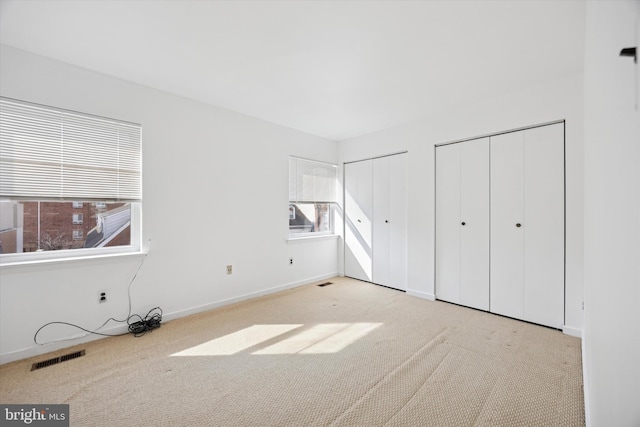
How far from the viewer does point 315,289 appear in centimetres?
430

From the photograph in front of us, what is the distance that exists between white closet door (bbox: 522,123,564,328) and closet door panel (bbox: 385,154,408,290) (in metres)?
1.49

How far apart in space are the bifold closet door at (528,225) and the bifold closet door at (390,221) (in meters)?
1.21

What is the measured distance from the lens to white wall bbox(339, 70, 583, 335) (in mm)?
2682

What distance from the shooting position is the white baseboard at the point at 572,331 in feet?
8.77

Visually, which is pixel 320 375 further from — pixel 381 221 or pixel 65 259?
pixel 381 221

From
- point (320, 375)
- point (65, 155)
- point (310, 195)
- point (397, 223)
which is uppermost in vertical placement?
point (65, 155)

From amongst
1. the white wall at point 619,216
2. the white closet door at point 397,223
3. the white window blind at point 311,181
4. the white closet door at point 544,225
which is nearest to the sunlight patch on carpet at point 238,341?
the white closet door at point 397,223

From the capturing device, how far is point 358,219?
191 inches

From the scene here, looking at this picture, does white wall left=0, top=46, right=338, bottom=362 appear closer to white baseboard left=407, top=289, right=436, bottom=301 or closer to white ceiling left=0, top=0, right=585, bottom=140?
white ceiling left=0, top=0, right=585, bottom=140

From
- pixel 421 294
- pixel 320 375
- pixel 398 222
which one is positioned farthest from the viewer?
pixel 398 222

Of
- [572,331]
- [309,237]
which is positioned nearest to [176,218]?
[309,237]

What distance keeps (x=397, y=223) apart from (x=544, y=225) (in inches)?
70.3

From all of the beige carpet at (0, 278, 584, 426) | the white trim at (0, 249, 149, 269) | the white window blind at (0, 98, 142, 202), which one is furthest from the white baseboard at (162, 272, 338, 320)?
the white window blind at (0, 98, 142, 202)

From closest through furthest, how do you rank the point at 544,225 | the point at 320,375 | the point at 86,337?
the point at 320,375, the point at 86,337, the point at 544,225
